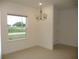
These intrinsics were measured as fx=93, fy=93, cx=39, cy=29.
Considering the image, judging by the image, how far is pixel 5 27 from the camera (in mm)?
4297

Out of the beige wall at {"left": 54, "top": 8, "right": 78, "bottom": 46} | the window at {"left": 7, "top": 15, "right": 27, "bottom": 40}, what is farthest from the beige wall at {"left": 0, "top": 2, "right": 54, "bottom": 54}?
the beige wall at {"left": 54, "top": 8, "right": 78, "bottom": 46}

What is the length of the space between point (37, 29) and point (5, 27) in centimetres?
218

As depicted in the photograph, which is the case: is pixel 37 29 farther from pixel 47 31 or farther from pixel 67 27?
pixel 67 27

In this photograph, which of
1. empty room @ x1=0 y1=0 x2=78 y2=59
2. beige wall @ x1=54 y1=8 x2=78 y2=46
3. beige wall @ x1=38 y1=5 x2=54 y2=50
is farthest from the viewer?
beige wall @ x1=54 y1=8 x2=78 y2=46

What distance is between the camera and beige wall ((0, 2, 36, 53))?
4.24 metres

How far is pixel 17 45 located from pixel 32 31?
129cm

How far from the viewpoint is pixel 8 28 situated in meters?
4.55

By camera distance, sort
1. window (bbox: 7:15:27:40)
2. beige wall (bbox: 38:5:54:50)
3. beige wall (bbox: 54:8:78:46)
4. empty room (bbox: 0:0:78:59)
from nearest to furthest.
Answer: empty room (bbox: 0:0:78:59), window (bbox: 7:15:27:40), beige wall (bbox: 38:5:54:50), beige wall (bbox: 54:8:78:46)

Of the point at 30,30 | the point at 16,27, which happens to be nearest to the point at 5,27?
the point at 16,27

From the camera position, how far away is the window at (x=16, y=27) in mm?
4672

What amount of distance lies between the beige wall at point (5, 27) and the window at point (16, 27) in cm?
24

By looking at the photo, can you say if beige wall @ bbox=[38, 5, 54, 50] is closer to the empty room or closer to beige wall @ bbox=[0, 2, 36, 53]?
the empty room

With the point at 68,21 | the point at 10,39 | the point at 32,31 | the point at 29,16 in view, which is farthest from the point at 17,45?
the point at 68,21

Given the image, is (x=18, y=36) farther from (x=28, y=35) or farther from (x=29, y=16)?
(x=29, y=16)
